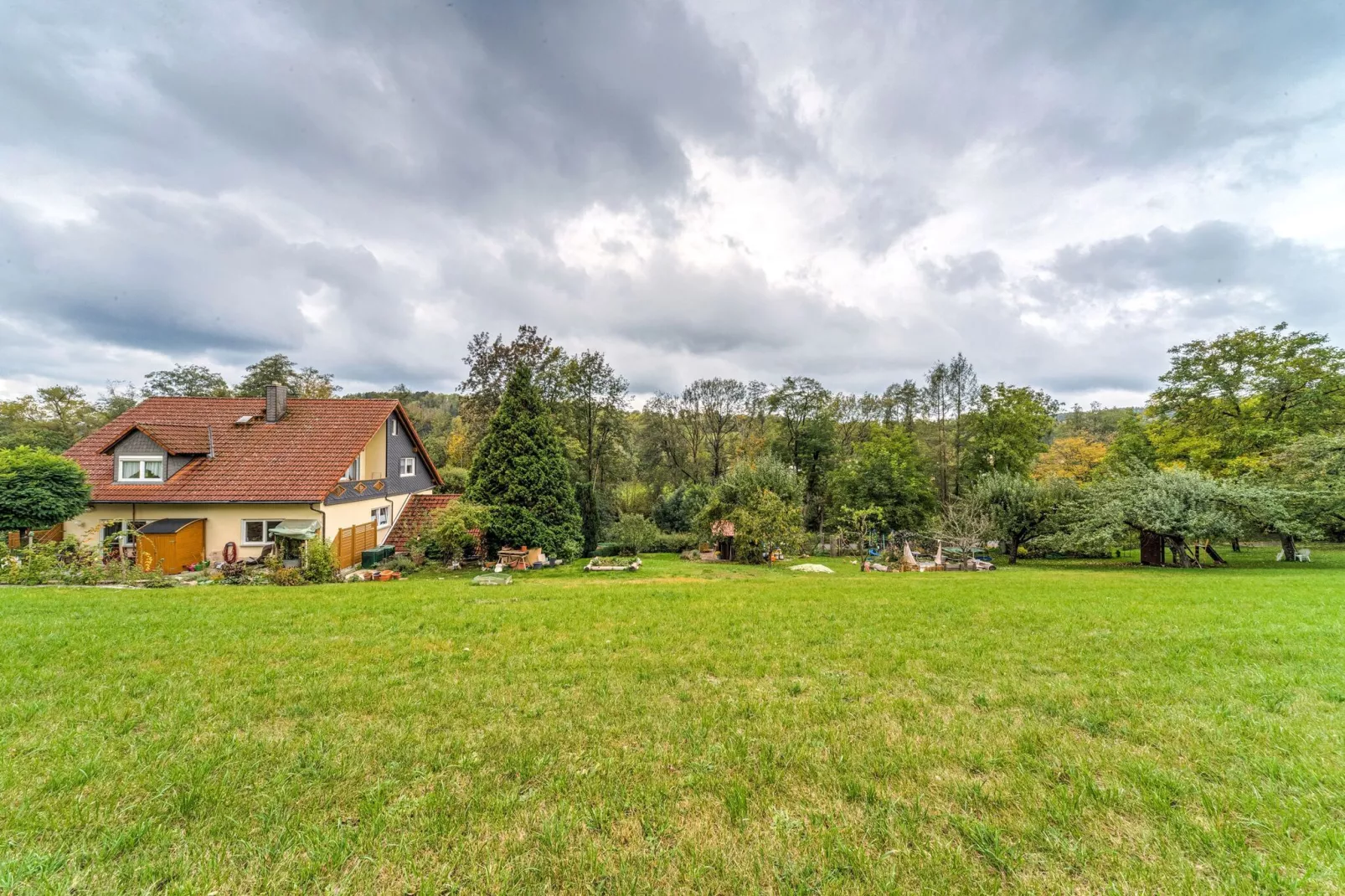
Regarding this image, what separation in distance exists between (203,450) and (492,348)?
12513 millimetres

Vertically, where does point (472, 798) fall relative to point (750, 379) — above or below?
below

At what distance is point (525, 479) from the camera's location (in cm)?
1884

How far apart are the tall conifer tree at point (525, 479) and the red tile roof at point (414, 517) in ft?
6.76

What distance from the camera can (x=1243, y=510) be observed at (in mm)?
16312

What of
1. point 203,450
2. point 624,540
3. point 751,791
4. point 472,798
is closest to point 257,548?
point 203,450

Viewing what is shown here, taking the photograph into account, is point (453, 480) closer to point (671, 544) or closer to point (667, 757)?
point (671, 544)

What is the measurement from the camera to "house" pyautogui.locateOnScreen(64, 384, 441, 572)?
15.2m

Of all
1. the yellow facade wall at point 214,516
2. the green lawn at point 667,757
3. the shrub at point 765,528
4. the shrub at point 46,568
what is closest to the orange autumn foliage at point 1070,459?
the shrub at point 765,528

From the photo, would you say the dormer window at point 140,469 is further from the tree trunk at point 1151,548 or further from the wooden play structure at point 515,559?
the tree trunk at point 1151,548

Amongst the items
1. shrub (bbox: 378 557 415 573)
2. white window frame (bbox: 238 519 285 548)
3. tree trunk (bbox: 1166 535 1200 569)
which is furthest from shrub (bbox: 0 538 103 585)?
tree trunk (bbox: 1166 535 1200 569)

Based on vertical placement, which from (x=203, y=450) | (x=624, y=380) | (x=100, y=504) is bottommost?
(x=100, y=504)

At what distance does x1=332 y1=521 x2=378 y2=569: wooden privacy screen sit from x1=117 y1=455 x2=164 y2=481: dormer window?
6.17 meters

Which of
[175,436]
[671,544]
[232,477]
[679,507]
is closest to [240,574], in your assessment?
[232,477]

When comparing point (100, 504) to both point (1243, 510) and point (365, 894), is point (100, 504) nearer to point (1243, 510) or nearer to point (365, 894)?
point (365, 894)
